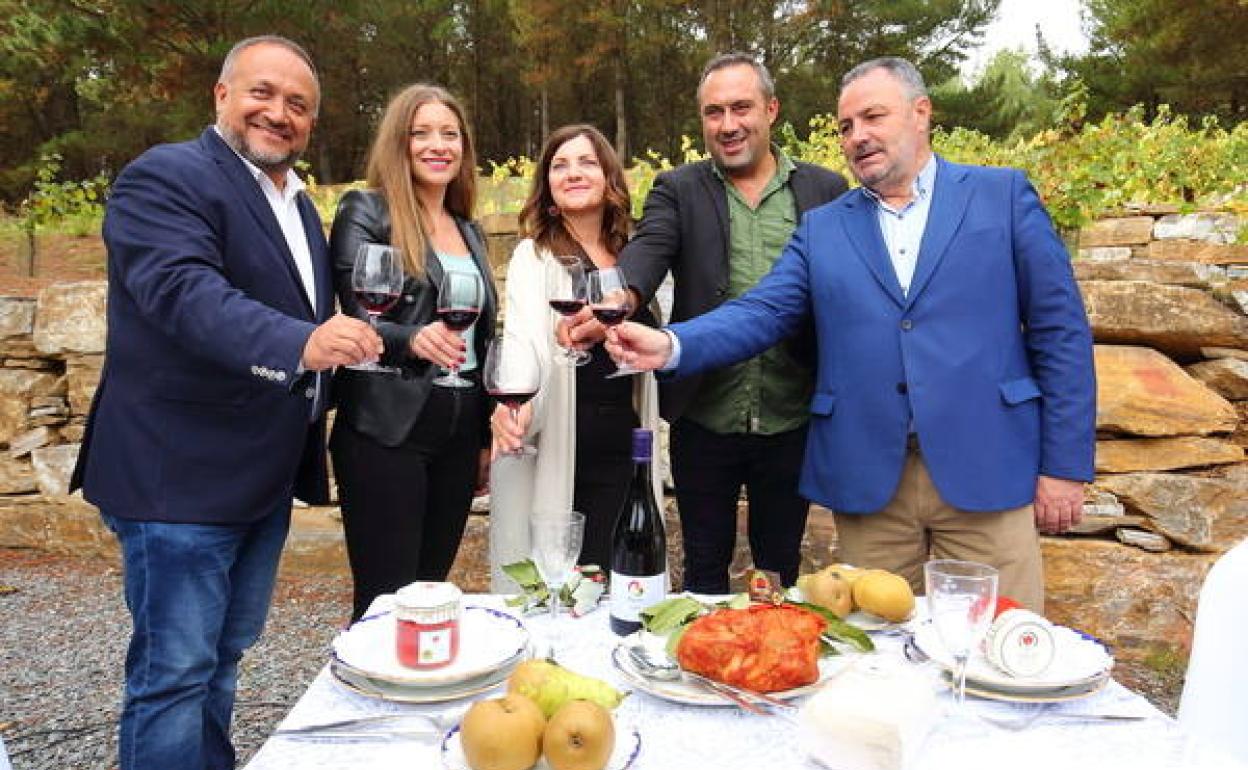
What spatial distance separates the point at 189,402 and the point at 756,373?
5.27 feet

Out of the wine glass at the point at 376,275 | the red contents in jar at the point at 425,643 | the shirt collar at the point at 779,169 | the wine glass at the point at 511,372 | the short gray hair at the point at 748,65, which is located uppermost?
the short gray hair at the point at 748,65

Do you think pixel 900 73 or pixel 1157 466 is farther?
pixel 1157 466

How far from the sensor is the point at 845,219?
8.44 feet

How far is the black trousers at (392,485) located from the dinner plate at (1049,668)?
1.52 m

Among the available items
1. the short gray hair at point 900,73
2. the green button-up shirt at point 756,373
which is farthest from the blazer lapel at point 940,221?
the green button-up shirt at point 756,373

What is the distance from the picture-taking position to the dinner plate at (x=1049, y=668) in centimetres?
142

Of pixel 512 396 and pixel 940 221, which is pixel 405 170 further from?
pixel 940 221

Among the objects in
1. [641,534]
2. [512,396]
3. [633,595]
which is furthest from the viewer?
[512,396]

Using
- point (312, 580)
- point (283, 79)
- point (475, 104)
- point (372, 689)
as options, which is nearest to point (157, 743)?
point (372, 689)

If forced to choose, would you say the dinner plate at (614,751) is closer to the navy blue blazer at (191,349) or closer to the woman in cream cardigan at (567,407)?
the navy blue blazer at (191,349)

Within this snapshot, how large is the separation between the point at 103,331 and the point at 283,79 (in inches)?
126

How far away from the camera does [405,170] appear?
9.18 feet

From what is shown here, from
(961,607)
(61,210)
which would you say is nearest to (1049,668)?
(961,607)

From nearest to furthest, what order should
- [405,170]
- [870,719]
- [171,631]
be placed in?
[870,719] < [171,631] < [405,170]
